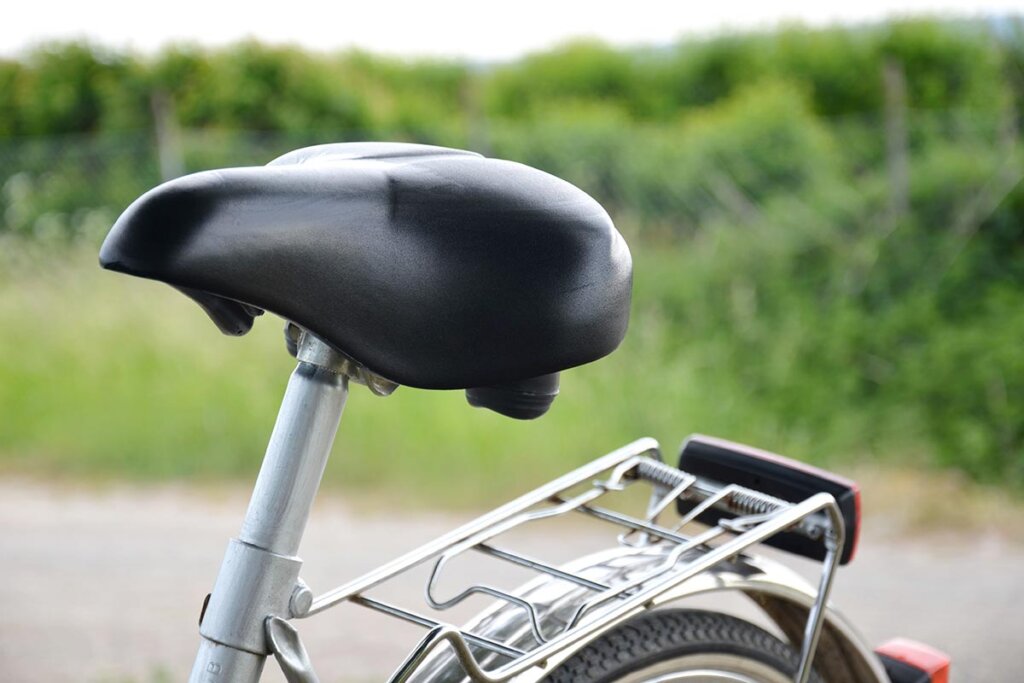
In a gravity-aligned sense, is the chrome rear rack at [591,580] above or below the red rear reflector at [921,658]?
above

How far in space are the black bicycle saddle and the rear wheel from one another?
0.35 m

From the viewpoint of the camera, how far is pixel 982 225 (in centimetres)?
736

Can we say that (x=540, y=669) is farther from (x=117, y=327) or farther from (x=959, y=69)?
(x=959, y=69)

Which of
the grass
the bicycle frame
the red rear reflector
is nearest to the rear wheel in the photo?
the bicycle frame

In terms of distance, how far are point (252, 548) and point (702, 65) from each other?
1125 centimetres

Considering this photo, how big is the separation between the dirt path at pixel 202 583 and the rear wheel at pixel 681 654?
7.16 feet

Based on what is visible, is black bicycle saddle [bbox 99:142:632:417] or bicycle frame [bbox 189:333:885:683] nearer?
black bicycle saddle [bbox 99:142:632:417]

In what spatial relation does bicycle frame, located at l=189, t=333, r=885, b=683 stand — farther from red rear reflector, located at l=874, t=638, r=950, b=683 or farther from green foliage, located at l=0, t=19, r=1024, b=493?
green foliage, located at l=0, t=19, r=1024, b=493

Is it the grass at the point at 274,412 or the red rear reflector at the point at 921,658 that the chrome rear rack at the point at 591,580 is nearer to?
the red rear reflector at the point at 921,658

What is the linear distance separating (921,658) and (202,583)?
3.13 metres

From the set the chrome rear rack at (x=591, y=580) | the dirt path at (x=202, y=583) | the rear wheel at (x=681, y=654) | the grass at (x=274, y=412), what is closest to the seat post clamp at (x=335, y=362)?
the chrome rear rack at (x=591, y=580)

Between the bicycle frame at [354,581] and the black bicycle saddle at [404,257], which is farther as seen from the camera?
the bicycle frame at [354,581]

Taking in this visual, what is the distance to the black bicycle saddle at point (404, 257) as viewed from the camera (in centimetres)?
98

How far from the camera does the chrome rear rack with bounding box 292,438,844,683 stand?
119cm
